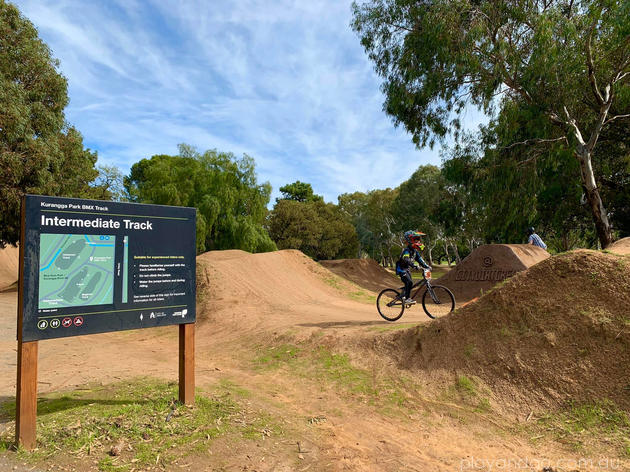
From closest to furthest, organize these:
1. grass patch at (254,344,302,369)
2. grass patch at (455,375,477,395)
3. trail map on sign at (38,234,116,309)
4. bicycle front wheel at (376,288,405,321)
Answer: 1. trail map on sign at (38,234,116,309)
2. grass patch at (455,375,477,395)
3. grass patch at (254,344,302,369)
4. bicycle front wheel at (376,288,405,321)

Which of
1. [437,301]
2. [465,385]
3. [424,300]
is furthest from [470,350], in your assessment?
[424,300]

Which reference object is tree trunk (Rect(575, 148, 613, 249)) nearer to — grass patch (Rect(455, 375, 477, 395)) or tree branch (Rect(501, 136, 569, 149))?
tree branch (Rect(501, 136, 569, 149))

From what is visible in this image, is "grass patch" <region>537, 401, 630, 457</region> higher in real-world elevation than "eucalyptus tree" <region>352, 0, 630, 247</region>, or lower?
lower

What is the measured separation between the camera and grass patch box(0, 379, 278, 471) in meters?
3.83

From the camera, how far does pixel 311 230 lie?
1666 inches

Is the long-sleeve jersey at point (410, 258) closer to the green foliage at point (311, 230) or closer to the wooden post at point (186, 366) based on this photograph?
the wooden post at point (186, 366)

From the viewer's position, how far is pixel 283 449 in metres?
4.11

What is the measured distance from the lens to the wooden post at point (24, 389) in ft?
12.8

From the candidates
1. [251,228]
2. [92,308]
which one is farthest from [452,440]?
[251,228]

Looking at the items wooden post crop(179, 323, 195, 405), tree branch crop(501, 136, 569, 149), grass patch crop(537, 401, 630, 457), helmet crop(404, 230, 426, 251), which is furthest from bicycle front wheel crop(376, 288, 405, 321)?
tree branch crop(501, 136, 569, 149)

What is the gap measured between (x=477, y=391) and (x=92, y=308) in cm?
500

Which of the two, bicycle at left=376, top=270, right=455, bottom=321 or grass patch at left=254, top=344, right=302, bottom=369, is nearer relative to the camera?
grass patch at left=254, top=344, right=302, bottom=369

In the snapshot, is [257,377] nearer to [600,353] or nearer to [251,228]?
[600,353]

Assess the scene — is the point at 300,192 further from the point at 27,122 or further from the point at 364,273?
the point at 27,122
